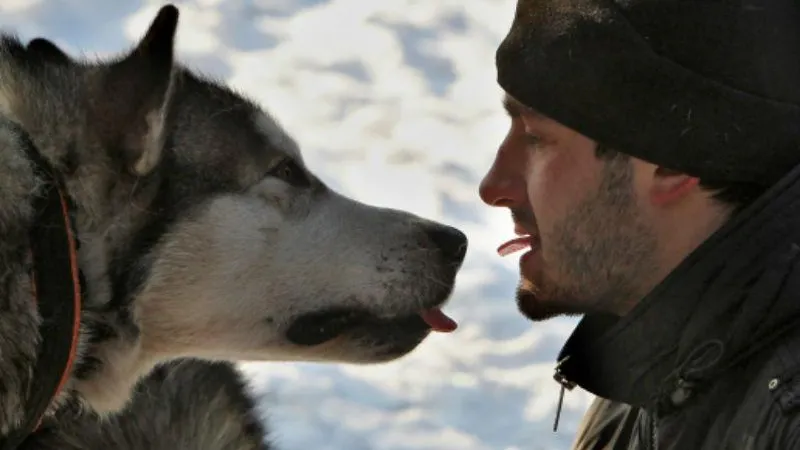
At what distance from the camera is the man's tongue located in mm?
3746

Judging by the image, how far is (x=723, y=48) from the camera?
10.5 feet

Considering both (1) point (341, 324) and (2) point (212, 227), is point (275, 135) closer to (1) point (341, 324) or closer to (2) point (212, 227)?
(2) point (212, 227)

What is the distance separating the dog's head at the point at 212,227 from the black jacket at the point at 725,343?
3.54ft

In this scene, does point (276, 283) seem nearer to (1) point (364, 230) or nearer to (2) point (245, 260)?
(2) point (245, 260)

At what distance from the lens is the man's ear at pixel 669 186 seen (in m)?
3.29

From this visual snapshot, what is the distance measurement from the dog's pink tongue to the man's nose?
24.9 inches

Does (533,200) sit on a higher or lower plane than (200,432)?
higher

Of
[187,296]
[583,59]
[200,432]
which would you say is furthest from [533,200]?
[200,432]

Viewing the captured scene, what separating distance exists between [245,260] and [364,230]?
518 mm

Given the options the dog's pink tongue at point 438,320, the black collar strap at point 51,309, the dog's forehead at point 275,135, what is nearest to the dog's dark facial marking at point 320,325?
the dog's pink tongue at point 438,320

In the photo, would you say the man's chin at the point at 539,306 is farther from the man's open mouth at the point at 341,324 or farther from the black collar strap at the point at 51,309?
the black collar strap at the point at 51,309

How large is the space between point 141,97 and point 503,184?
1.28 meters

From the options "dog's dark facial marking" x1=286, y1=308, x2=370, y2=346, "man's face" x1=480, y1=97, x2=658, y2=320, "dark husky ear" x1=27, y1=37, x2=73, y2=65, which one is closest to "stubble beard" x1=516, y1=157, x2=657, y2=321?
"man's face" x1=480, y1=97, x2=658, y2=320

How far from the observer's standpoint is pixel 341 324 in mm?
3957
